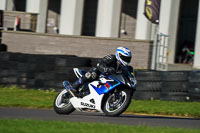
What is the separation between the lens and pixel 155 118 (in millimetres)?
9922

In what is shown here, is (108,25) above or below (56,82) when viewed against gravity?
above

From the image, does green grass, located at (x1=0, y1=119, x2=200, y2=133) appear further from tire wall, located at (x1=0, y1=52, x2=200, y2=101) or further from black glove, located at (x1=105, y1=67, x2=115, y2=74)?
tire wall, located at (x1=0, y1=52, x2=200, y2=101)

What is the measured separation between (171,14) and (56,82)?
10911 millimetres

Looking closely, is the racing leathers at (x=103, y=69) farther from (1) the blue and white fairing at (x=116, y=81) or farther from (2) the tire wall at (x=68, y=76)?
(2) the tire wall at (x=68, y=76)

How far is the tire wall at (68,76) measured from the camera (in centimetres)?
1252

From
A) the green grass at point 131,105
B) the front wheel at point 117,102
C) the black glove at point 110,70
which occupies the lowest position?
the green grass at point 131,105

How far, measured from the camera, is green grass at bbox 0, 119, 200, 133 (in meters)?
7.21

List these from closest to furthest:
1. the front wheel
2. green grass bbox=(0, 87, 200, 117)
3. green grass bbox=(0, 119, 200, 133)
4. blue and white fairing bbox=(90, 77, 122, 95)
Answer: green grass bbox=(0, 119, 200, 133) → the front wheel → blue and white fairing bbox=(90, 77, 122, 95) → green grass bbox=(0, 87, 200, 117)

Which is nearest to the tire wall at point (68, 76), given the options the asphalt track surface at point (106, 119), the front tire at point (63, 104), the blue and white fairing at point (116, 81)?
the asphalt track surface at point (106, 119)

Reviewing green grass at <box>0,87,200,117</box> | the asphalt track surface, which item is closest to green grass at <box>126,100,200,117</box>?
green grass at <box>0,87,200,117</box>

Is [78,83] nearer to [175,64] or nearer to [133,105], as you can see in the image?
[133,105]

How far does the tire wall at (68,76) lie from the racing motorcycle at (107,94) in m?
3.68

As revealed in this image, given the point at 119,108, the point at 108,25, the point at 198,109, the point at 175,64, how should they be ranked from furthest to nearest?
the point at 108,25 → the point at 175,64 → the point at 198,109 → the point at 119,108

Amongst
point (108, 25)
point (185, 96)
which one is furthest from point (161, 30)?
point (185, 96)
